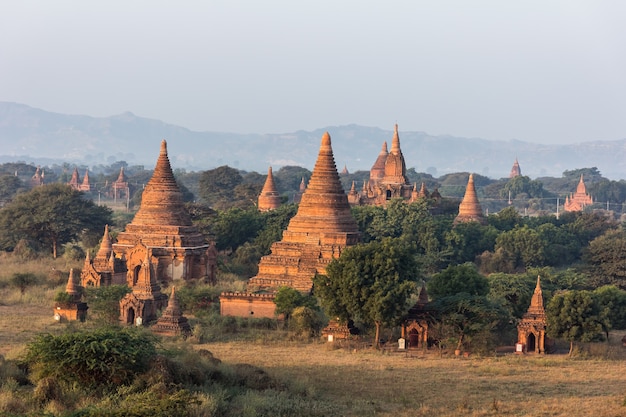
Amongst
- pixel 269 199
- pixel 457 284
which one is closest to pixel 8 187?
pixel 269 199

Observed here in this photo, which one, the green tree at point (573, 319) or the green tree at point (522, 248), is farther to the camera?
the green tree at point (522, 248)

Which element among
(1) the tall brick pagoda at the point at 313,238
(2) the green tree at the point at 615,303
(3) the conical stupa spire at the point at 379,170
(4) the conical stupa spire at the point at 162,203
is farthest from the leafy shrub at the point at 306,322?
(3) the conical stupa spire at the point at 379,170

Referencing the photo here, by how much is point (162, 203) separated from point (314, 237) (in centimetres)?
756

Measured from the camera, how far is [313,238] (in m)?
47.1

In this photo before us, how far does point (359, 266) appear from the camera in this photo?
117 feet

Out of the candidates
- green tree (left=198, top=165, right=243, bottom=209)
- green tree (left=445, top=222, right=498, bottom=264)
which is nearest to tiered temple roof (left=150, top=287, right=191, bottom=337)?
green tree (left=445, top=222, right=498, bottom=264)

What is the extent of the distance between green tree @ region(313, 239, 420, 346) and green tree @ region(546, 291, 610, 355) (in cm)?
464

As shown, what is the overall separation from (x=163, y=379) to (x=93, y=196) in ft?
399

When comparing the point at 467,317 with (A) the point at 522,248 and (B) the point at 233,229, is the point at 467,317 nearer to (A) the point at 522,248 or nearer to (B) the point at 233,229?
(B) the point at 233,229

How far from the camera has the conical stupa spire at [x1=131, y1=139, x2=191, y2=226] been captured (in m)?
49.2

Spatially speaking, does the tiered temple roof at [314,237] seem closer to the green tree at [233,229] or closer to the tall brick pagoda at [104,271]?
the tall brick pagoda at [104,271]

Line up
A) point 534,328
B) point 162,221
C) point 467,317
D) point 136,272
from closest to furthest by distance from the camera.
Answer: point 467,317, point 534,328, point 136,272, point 162,221

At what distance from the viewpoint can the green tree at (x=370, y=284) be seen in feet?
114

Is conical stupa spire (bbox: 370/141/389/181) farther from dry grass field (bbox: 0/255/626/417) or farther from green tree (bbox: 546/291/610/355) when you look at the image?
green tree (bbox: 546/291/610/355)
